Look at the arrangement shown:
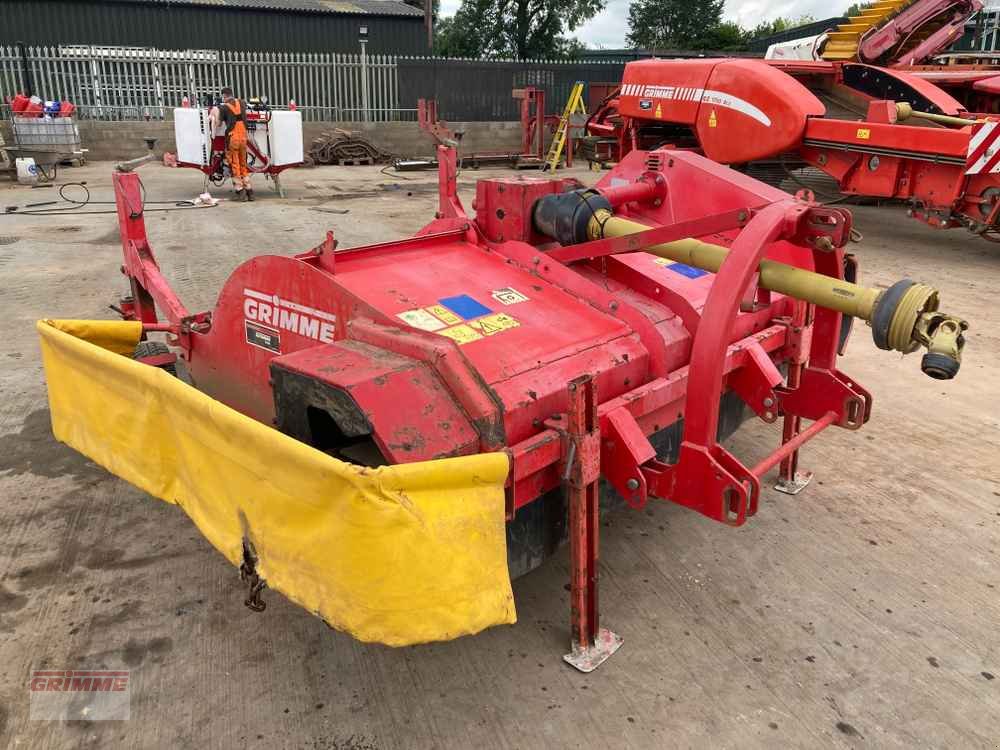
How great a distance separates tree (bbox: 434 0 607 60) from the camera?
39188 millimetres

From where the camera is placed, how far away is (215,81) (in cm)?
1848

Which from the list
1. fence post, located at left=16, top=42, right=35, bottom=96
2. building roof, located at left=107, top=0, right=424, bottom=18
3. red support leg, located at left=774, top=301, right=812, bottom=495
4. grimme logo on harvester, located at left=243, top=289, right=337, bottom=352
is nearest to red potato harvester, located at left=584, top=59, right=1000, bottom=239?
red support leg, located at left=774, top=301, right=812, bottom=495

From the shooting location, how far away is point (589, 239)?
2.95m

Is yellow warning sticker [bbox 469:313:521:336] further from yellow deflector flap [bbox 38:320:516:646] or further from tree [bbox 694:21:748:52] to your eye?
tree [bbox 694:21:748:52]

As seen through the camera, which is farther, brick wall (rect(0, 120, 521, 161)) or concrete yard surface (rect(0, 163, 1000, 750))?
brick wall (rect(0, 120, 521, 161))

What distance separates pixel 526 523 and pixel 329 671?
2.35 feet

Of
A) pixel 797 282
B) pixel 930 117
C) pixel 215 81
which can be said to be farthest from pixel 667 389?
pixel 215 81

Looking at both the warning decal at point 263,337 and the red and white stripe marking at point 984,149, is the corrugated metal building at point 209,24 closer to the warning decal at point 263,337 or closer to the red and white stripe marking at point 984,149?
the red and white stripe marking at point 984,149

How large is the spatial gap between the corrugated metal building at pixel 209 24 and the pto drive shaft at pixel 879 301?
2476 cm

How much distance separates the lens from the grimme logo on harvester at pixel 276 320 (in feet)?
8.70

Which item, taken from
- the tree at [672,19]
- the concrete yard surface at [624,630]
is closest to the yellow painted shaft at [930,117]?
the concrete yard surface at [624,630]

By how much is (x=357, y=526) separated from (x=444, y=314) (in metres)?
1.02

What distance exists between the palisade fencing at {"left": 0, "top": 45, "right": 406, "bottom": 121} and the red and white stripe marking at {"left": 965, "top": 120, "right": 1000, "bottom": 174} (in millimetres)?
14961

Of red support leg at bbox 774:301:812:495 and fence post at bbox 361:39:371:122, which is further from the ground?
fence post at bbox 361:39:371:122
